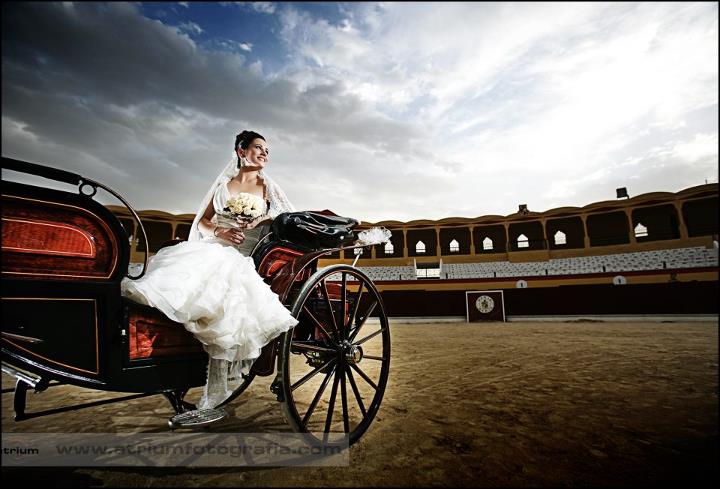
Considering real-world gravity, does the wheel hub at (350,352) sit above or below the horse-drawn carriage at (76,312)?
below

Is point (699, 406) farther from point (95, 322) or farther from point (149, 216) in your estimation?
point (149, 216)

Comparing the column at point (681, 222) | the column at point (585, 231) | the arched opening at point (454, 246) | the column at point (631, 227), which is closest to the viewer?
the column at point (681, 222)

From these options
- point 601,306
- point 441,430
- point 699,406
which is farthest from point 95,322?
point 601,306

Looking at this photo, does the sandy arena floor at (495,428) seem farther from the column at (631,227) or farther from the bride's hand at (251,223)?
the column at (631,227)

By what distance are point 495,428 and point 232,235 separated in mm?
2221

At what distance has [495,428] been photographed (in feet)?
7.13

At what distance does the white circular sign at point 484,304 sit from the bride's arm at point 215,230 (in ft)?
45.4

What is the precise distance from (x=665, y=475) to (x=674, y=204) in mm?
23219

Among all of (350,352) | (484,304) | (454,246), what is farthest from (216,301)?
(454,246)

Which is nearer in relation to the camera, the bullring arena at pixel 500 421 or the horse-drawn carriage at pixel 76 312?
the horse-drawn carriage at pixel 76 312

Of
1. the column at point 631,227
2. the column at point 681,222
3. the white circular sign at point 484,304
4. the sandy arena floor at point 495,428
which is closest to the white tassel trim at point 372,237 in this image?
the sandy arena floor at point 495,428

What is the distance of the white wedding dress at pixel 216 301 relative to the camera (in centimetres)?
149

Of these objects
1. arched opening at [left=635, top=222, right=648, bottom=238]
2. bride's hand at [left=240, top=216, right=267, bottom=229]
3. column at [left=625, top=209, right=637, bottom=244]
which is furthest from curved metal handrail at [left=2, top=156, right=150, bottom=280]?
arched opening at [left=635, top=222, right=648, bottom=238]

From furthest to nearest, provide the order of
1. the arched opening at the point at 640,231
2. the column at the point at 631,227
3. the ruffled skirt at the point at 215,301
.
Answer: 1. the arched opening at the point at 640,231
2. the column at the point at 631,227
3. the ruffled skirt at the point at 215,301
